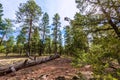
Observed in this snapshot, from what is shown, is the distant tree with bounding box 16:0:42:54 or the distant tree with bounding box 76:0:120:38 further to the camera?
the distant tree with bounding box 16:0:42:54

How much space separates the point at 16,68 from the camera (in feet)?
64.0

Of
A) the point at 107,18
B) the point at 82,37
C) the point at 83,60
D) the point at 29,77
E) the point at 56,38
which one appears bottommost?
the point at 29,77

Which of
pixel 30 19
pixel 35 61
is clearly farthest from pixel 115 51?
pixel 30 19

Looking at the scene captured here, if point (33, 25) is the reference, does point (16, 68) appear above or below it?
below

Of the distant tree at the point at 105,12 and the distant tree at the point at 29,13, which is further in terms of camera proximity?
the distant tree at the point at 29,13

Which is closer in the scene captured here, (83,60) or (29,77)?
(83,60)

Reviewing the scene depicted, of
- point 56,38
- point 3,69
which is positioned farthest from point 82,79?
point 56,38

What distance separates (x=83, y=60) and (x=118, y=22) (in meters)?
3.35

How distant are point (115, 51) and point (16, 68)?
47.5 feet

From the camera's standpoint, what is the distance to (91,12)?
33.8ft

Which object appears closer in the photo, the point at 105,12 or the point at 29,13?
the point at 105,12

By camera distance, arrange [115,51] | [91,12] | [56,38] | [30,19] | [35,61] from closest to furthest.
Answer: [115,51]
[91,12]
[35,61]
[30,19]
[56,38]

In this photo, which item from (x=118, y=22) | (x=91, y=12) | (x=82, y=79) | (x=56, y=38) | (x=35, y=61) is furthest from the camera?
(x=56, y=38)

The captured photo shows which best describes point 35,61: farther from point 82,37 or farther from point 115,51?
point 115,51
